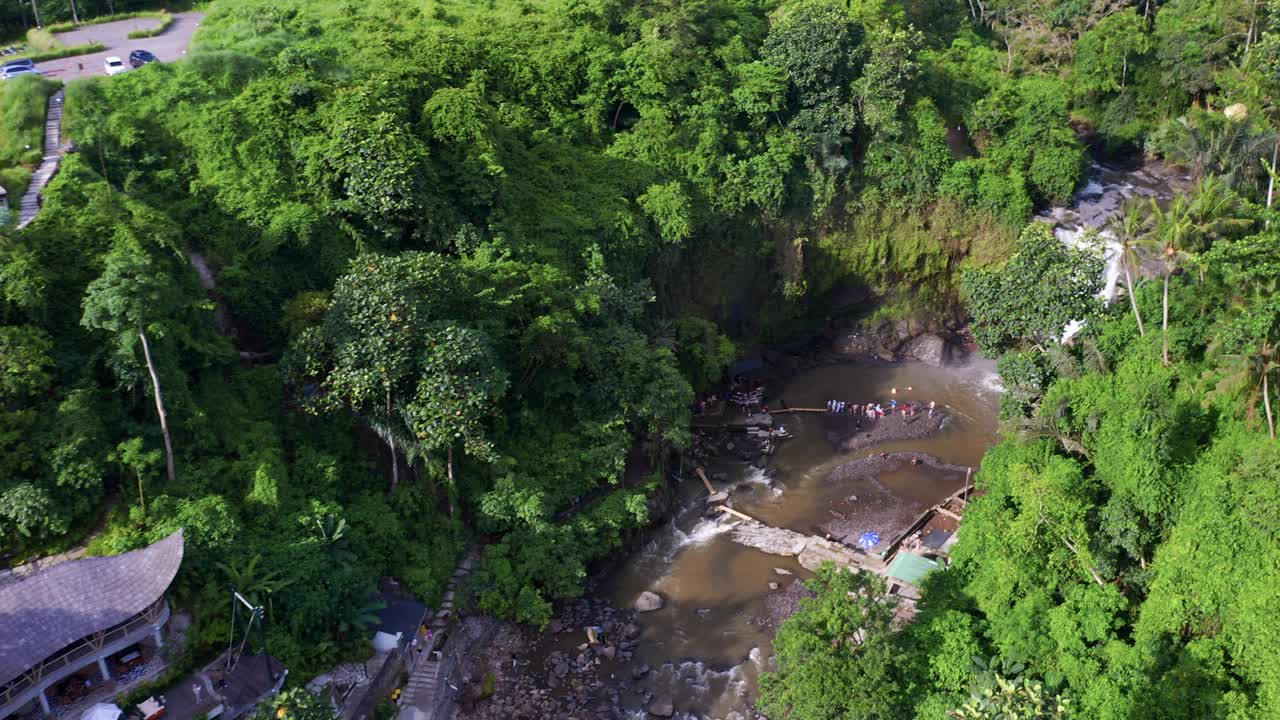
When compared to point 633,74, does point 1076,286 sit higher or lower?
lower

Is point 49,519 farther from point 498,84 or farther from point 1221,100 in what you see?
point 1221,100

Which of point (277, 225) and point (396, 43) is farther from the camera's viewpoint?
point (396, 43)

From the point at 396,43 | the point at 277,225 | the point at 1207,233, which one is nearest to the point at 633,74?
the point at 396,43

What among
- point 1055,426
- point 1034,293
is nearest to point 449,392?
point 1055,426

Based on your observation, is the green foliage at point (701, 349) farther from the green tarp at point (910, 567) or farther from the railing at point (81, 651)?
the railing at point (81, 651)

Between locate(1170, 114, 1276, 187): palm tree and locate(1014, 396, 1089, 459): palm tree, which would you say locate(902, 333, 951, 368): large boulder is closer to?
locate(1170, 114, 1276, 187): palm tree

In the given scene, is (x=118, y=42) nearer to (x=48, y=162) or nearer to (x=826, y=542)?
(x=48, y=162)

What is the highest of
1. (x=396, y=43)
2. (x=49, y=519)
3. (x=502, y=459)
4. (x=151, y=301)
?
(x=396, y=43)
